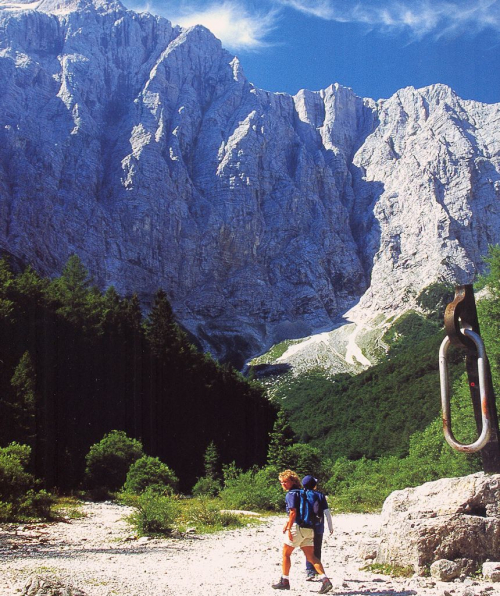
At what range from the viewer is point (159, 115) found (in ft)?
503

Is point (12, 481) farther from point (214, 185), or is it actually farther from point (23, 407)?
point (214, 185)

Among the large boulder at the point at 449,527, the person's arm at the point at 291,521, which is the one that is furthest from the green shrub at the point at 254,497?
the person's arm at the point at 291,521

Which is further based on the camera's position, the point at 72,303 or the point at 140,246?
the point at 140,246

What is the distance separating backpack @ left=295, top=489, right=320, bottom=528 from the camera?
25.2 ft

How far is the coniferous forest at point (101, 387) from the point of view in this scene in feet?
82.3

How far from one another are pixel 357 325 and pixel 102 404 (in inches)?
4408

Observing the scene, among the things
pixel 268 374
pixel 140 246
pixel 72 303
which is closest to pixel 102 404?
pixel 72 303

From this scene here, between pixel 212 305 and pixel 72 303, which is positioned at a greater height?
pixel 212 305

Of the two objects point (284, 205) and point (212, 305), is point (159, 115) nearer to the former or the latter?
point (284, 205)

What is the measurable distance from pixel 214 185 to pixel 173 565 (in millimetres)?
149591

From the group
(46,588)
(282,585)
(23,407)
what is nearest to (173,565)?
(282,585)

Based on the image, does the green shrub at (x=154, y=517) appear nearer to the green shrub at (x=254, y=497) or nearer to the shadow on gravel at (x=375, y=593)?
the shadow on gravel at (x=375, y=593)

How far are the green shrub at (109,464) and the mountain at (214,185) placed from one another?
320ft

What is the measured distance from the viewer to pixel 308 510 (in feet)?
25.5
